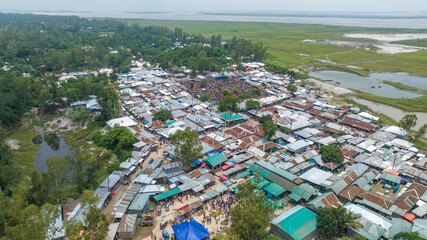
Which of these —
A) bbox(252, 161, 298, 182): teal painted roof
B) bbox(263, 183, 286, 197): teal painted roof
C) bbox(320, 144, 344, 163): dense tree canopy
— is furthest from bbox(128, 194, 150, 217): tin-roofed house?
bbox(320, 144, 344, 163): dense tree canopy

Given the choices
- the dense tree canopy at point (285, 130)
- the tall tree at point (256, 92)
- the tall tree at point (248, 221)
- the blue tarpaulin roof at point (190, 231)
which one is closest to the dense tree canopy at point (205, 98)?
the tall tree at point (256, 92)

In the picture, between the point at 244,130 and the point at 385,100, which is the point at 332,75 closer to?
the point at 385,100

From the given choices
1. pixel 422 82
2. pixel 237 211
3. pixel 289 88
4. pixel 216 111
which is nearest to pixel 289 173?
pixel 237 211

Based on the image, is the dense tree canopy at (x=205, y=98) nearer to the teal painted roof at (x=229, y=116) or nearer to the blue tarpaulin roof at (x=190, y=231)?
the teal painted roof at (x=229, y=116)

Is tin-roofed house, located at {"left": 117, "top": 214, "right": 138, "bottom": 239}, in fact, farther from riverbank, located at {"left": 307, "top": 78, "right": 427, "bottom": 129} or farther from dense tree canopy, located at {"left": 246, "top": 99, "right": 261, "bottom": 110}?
riverbank, located at {"left": 307, "top": 78, "right": 427, "bottom": 129}

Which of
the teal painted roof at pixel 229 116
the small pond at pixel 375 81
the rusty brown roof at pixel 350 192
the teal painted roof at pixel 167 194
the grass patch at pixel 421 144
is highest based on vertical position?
the small pond at pixel 375 81

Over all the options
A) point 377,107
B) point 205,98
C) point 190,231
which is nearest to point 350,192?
point 190,231
